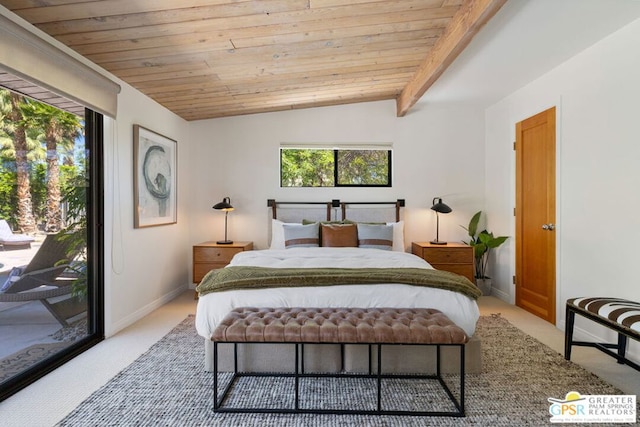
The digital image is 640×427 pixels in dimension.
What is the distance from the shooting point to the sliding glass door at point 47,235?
7.36 ft

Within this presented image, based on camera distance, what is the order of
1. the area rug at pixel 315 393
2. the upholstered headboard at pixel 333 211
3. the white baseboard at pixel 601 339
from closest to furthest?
the area rug at pixel 315 393
the white baseboard at pixel 601 339
the upholstered headboard at pixel 333 211

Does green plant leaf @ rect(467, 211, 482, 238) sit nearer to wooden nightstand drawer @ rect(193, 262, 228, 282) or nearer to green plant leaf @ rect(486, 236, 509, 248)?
green plant leaf @ rect(486, 236, 509, 248)

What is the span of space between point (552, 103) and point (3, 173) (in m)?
4.61

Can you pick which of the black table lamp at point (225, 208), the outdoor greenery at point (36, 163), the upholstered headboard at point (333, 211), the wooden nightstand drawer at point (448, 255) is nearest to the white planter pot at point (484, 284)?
the wooden nightstand drawer at point (448, 255)

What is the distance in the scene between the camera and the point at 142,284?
12.2 feet

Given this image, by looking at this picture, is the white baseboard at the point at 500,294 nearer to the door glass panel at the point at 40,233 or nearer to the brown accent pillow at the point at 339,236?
the brown accent pillow at the point at 339,236

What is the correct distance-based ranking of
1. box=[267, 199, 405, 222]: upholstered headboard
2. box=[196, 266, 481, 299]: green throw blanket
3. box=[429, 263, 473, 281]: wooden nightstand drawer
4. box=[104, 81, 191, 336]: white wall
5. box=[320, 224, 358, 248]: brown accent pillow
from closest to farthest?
1. box=[196, 266, 481, 299]: green throw blanket
2. box=[104, 81, 191, 336]: white wall
3. box=[320, 224, 358, 248]: brown accent pillow
4. box=[429, 263, 473, 281]: wooden nightstand drawer
5. box=[267, 199, 405, 222]: upholstered headboard

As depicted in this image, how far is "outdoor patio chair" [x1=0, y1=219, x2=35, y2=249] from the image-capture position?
2197 millimetres

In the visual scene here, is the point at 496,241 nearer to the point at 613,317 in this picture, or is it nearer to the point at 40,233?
the point at 613,317

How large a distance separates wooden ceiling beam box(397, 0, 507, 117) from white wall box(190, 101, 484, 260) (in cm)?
93

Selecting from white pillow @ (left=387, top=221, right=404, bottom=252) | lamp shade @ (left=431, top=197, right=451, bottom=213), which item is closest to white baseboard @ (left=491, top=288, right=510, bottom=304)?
lamp shade @ (left=431, top=197, right=451, bottom=213)

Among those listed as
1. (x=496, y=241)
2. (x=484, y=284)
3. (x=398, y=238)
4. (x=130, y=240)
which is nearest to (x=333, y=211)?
(x=398, y=238)

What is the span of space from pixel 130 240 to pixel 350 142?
9.83 ft

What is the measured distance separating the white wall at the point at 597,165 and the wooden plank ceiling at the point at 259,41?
1.25 metres
